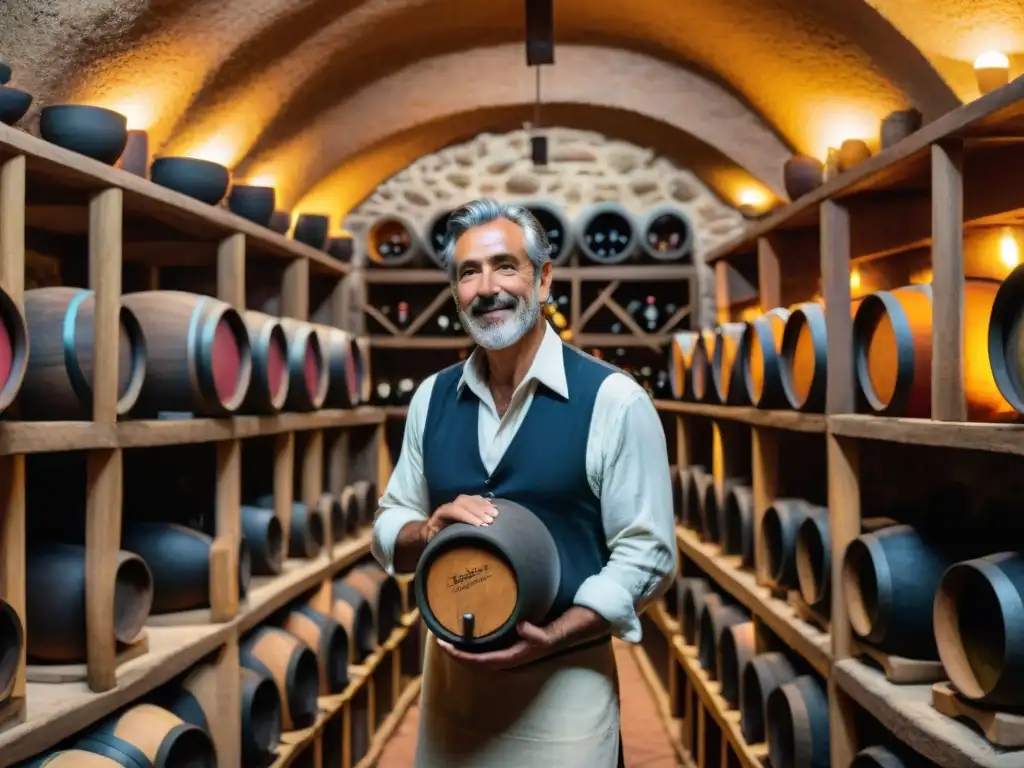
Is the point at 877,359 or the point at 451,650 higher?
the point at 877,359

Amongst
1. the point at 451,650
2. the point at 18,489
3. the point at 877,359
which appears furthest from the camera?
the point at 877,359

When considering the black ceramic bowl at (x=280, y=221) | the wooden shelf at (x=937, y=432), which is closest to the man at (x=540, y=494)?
the wooden shelf at (x=937, y=432)

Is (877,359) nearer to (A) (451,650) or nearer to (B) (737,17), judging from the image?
(A) (451,650)

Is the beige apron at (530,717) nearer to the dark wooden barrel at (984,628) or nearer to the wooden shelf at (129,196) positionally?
the dark wooden barrel at (984,628)

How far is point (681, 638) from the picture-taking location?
5059 millimetres

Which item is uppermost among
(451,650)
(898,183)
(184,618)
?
(898,183)

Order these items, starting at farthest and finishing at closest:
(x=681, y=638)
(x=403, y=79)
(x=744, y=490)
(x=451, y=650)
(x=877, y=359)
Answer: (x=403, y=79)
(x=681, y=638)
(x=744, y=490)
(x=877, y=359)
(x=451, y=650)

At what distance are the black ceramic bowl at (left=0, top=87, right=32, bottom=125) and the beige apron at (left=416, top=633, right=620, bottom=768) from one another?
149 centimetres

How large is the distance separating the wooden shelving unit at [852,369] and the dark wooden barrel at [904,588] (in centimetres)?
11

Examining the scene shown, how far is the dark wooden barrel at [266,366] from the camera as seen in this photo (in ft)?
11.8

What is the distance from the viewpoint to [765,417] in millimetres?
3512

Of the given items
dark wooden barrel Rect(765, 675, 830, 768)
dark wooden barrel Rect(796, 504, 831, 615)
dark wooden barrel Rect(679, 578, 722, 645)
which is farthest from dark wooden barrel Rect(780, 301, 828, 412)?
dark wooden barrel Rect(679, 578, 722, 645)

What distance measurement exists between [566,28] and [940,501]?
342 centimetres

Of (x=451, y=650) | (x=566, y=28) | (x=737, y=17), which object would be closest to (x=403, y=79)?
(x=566, y=28)
